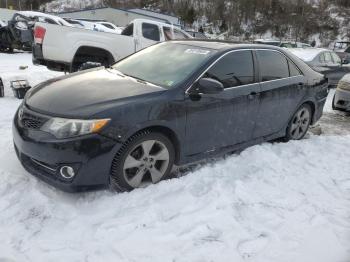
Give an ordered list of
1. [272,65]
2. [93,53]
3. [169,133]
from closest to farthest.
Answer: [169,133], [272,65], [93,53]

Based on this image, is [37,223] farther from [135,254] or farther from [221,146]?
[221,146]

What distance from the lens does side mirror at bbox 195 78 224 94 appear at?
14.0 ft


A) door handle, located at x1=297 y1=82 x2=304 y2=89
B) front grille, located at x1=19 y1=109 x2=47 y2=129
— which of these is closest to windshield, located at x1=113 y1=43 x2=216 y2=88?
front grille, located at x1=19 y1=109 x2=47 y2=129

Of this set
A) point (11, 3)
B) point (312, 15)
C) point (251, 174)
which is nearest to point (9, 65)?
point (251, 174)

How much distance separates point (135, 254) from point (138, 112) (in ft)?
4.48

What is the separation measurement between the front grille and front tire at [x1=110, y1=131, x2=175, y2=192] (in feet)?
2.57

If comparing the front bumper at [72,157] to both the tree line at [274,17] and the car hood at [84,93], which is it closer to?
the car hood at [84,93]

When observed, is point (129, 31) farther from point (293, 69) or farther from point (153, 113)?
point (153, 113)

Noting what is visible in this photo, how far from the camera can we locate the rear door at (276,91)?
206 inches

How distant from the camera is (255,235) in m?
3.51

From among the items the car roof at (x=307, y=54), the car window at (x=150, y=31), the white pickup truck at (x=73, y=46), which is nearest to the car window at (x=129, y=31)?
the car window at (x=150, y=31)

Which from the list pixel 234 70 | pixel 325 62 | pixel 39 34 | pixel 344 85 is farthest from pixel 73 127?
pixel 325 62

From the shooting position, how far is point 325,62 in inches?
498

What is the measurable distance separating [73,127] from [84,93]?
0.58 m
